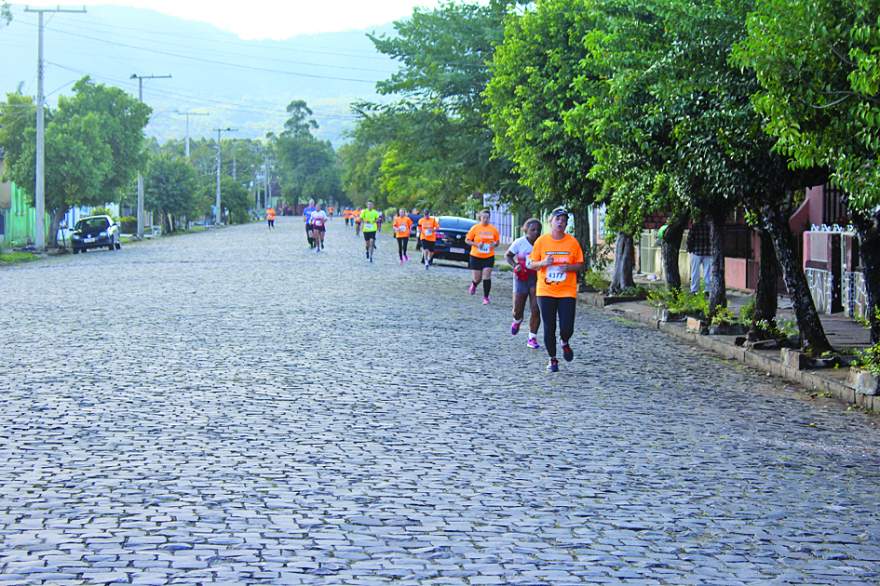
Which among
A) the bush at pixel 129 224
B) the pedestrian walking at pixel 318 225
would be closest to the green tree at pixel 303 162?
the bush at pixel 129 224

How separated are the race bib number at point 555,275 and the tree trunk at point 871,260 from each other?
3111 mm

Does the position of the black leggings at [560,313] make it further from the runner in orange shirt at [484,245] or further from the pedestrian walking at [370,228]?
the pedestrian walking at [370,228]

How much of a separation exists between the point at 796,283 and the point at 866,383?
10.5ft

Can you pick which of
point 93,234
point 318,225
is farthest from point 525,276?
point 93,234

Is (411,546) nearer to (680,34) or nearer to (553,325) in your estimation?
(553,325)

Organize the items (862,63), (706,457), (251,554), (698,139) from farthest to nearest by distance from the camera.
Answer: (698,139)
(862,63)
(706,457)
(251,554)

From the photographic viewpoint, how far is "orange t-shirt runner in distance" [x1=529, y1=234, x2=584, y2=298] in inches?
556

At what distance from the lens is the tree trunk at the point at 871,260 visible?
13719 mm

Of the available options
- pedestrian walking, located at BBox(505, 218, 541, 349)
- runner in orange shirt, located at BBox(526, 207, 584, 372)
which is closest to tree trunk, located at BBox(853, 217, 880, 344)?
runner in orange shirt, located at BBox(526, 207, 584, 372)

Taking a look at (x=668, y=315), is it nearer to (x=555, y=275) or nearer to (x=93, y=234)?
(x=555, y=275)

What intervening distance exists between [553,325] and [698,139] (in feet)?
10.3

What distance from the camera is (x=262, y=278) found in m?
30.4

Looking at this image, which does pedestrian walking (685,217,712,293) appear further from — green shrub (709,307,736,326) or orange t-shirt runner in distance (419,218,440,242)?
orange t-shirt runner in distance (419,218,440,242)

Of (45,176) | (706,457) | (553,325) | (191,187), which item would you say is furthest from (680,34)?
(191,187)
